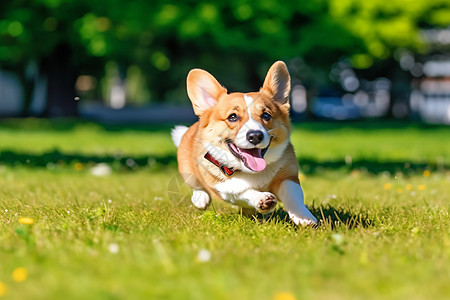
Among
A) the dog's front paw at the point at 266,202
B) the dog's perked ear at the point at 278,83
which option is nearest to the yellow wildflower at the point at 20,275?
the dog's front paw at the point at 266,202

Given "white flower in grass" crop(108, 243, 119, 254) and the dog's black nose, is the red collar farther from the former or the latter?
"white flower in grass" crop(108, 243, 119, 254)

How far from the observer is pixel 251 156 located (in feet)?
12.3

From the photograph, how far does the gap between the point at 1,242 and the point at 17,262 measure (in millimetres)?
551

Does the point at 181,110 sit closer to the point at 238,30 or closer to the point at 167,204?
the point at 238,30

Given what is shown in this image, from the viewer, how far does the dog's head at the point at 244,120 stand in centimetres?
371

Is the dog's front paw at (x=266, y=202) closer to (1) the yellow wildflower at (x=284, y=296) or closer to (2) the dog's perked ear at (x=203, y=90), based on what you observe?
(2) the dog's perked ear at (x=203, y=90)

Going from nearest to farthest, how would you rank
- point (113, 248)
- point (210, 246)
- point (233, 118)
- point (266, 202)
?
1. point (113, 248)
2. point (210, 246)
3. point (266, 202)
4. point (233, 118)

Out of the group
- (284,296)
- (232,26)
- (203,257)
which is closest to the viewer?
(284,296)

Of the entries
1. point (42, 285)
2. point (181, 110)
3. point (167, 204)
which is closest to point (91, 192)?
point (167, 204)

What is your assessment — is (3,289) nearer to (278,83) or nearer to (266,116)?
(266,116)

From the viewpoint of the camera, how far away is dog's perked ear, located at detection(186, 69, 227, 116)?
13.7 feet

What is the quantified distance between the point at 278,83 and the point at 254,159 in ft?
2.34

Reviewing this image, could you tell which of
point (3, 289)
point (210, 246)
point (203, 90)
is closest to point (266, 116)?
point (203, 90)

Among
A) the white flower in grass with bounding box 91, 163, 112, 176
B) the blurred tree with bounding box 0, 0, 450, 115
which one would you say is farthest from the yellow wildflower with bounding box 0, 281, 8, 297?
the blurred tree with bounding box 0, 0, 450, 115
